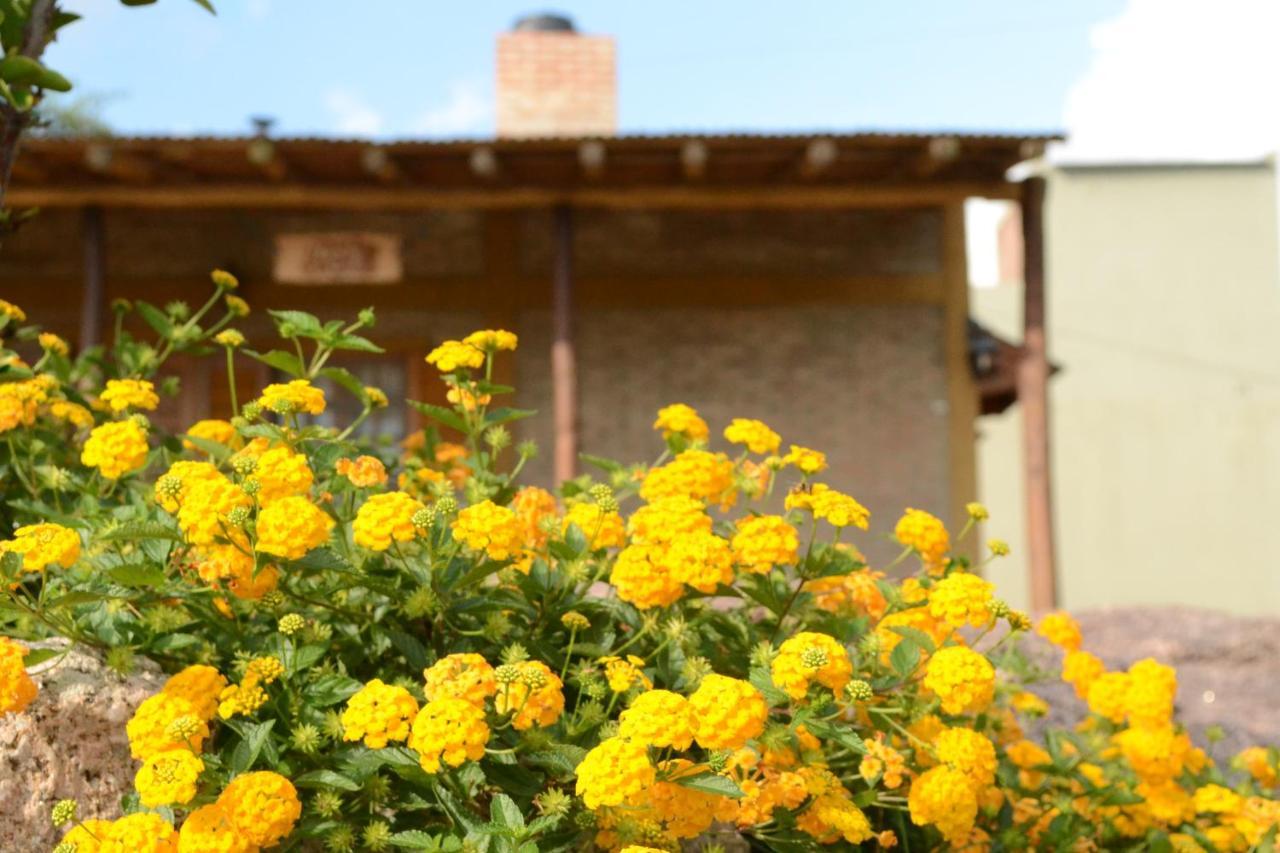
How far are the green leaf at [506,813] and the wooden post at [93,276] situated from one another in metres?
5.74

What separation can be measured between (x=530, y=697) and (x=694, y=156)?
488 cm

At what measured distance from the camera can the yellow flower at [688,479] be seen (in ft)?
6.63

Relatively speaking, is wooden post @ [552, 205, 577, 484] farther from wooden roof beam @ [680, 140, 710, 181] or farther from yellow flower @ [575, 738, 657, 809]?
yellow flower @ [575, 738, 657, 809]

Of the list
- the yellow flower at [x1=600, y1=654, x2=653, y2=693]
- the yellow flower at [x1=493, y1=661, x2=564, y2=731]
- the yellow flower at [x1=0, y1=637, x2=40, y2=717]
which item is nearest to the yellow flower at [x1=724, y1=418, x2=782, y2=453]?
the yellow flower at [x1=600, y1=654, x2=653, y2=693]

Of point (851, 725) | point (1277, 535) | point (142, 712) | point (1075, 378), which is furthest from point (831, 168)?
point (1277, 535)

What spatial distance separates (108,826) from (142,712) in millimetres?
145

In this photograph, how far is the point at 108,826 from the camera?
1515 mm

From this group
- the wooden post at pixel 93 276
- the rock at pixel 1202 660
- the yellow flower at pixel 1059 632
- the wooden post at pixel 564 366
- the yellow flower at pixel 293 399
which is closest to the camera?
the yellow flower at pixel 293 399

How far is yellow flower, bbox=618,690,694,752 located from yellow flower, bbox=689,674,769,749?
20 mm

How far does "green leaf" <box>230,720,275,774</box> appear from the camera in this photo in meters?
1.57

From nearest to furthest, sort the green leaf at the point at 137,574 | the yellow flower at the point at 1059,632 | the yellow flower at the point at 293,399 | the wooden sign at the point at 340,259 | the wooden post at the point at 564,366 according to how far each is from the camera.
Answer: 1. the green leaf at the point at 137,574
2. the yellow flower at the point at 293,399
3. the yellow flower at the point at 1059,632
4. the wooden post at the point at 564,366
5. the wooden sign at the point at 340,259

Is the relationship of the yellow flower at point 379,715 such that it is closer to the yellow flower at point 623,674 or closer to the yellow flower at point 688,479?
the yellow flower at point 623,674

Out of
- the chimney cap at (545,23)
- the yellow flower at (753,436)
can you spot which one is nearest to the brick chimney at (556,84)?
the chimney cap at (545,23)

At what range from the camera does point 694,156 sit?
617 cm
